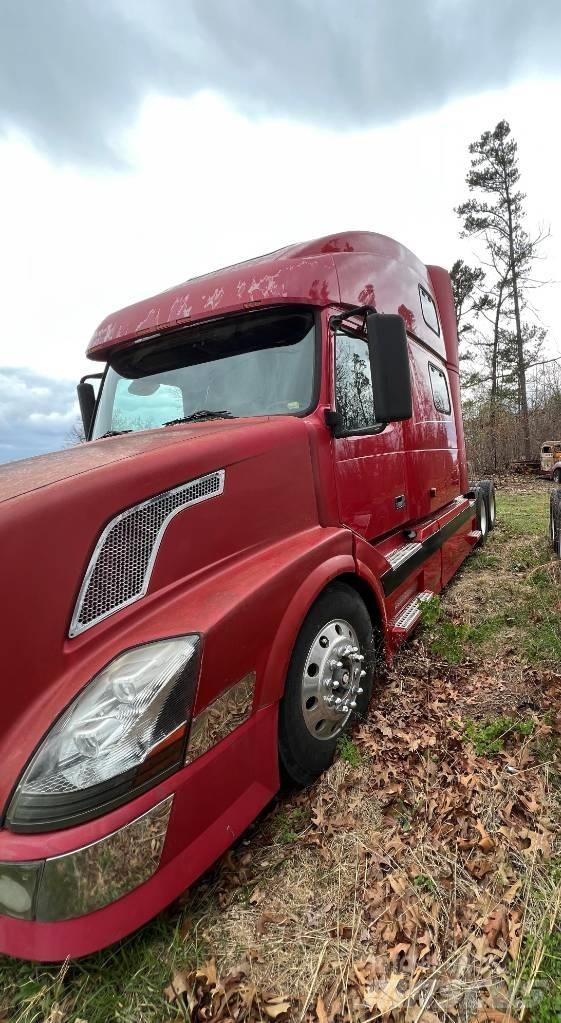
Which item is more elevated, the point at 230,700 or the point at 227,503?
the point at 227,503

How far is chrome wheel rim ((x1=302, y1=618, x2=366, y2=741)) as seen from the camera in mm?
2434

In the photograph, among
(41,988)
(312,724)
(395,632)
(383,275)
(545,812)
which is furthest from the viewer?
(383,275)

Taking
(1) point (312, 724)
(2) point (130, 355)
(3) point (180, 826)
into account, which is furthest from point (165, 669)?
(2) point (130, 355)

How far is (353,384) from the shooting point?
126 inches

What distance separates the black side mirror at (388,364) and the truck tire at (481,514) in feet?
15.7

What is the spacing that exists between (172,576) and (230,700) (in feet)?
1.70

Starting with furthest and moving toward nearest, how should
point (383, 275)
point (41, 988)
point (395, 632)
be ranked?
point (383, 275)
point (395, 632)
point (41, 988)

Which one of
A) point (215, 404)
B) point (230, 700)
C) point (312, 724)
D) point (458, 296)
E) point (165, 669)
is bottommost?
point (312, 724)

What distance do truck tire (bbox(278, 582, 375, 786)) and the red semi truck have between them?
0.01 metres

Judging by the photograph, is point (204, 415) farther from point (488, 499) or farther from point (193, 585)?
point (488, 499)

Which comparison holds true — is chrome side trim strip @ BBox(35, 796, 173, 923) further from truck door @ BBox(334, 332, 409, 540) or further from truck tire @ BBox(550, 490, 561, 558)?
truck tire @ BBox(550, 490, 561, 558)

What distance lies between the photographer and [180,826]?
65.0 inches

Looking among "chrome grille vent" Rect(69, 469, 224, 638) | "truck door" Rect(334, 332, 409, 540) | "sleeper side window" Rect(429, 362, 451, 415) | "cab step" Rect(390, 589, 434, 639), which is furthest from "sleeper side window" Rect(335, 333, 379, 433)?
"sleeper side window" Rect(429, 362, 451, 415)

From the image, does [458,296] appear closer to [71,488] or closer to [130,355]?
[130,355]
